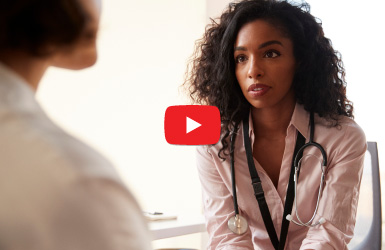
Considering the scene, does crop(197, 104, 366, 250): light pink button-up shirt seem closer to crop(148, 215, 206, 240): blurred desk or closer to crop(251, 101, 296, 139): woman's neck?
crop(251, 101, 296, 139): woman's neck

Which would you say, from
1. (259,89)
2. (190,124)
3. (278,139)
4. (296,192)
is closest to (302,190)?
(296,192)

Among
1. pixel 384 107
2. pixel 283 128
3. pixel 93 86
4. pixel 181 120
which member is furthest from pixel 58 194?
pixel 384 107

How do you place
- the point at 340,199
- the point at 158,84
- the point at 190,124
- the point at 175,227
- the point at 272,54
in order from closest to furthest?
the point at 340,199 < the point at 272,54 < the point at 175,227 < the point at 190,124 < the point at 158,84

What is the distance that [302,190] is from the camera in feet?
4.51

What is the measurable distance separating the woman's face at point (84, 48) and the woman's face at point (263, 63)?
3.15 ft

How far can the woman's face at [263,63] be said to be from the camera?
1.36 meters

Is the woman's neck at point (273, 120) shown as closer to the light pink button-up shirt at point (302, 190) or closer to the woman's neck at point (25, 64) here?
the light pink button-up shirt at point (302, 190)

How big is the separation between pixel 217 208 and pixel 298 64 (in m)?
0.52

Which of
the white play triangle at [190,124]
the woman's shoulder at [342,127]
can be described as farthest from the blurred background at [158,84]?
the woman's shoulder at [342,127]

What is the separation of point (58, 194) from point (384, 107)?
2.62 meters

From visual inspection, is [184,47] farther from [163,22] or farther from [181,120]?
[181,120]

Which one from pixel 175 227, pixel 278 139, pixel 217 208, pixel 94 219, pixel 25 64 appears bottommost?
pixel 175 227

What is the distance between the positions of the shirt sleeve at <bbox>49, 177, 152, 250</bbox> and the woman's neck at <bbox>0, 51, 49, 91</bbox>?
13 centimetres
